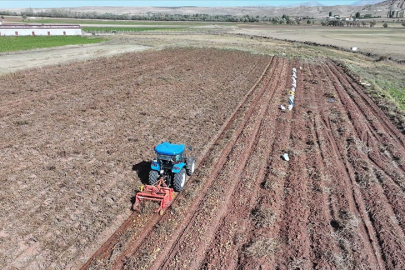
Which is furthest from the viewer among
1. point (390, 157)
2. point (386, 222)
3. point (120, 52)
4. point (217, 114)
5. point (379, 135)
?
point (120, 52)

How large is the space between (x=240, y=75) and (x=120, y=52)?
18895 mm

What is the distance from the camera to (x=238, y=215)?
8.67 metres

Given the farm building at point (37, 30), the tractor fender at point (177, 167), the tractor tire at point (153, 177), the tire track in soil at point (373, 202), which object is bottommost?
the tire track in soil at point (373, 202)

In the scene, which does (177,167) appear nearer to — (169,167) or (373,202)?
(169,167)

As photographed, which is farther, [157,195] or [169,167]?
[169,167]

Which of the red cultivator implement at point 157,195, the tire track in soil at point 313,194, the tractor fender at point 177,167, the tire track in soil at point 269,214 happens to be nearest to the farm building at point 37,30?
the tire track in soil at point 313,194

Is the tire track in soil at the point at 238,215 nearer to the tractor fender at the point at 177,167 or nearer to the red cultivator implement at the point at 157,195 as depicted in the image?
the red cultivator implement at the point at 157,195

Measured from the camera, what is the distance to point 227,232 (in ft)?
26.2

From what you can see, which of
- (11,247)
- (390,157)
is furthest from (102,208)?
(390,157)

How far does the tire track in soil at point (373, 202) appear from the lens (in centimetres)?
760

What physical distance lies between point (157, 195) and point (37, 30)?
65.5m

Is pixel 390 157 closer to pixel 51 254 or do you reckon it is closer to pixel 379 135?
pixel 379 135

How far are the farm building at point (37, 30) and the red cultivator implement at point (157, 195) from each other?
64.3 meters

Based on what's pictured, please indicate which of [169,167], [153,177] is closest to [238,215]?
[169,167]
